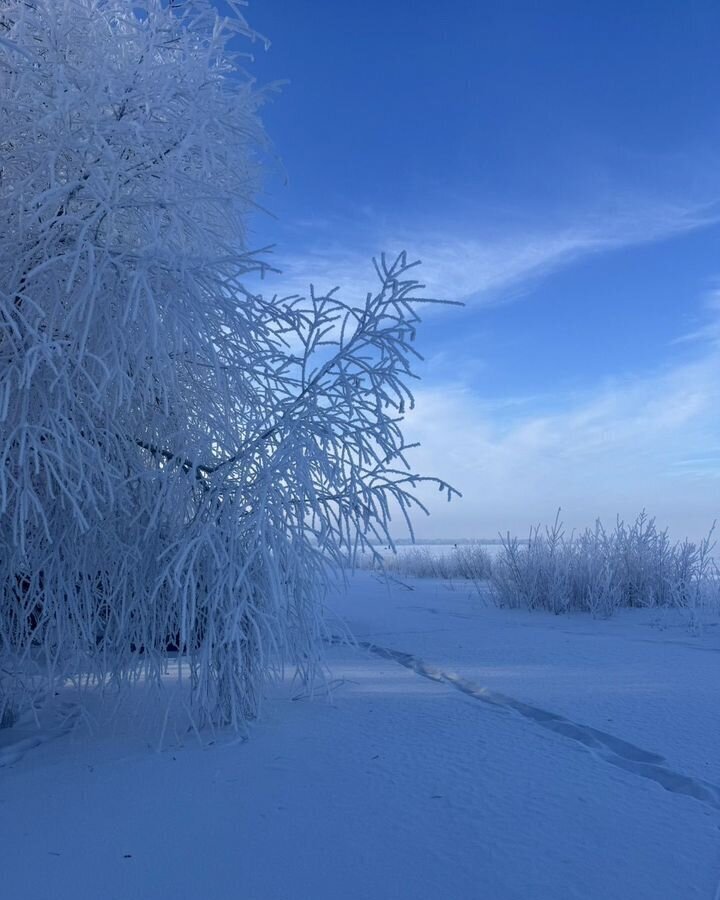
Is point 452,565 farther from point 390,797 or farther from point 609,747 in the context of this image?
point 390,797

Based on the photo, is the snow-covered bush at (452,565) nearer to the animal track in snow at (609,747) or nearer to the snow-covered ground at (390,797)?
the animal track in snow at (609,747)

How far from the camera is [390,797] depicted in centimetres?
198

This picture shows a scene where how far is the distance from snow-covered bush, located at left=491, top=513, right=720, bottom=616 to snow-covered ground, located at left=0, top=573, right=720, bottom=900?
12.2 ft

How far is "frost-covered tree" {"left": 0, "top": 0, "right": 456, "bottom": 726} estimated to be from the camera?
2471 millimetres

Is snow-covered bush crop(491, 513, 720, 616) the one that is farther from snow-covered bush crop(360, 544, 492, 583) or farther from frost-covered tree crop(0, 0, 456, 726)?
frost-covered tree crop(0, 0, 456, 726)

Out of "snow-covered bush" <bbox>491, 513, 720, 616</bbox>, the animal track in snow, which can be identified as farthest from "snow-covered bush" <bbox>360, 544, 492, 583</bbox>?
the animal track in snow

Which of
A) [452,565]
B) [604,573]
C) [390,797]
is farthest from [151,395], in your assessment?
[452,565]

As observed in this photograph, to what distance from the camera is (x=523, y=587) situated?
7.60m

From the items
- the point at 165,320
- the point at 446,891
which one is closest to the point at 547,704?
the point at 446,891

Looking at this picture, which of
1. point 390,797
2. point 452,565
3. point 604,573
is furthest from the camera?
point 452,565

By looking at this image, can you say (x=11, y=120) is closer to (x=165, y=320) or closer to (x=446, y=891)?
(x=165, y=320)

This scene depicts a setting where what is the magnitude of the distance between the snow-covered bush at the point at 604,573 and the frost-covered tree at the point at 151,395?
492cm

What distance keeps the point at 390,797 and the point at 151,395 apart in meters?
1.60

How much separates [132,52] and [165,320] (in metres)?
1.19
